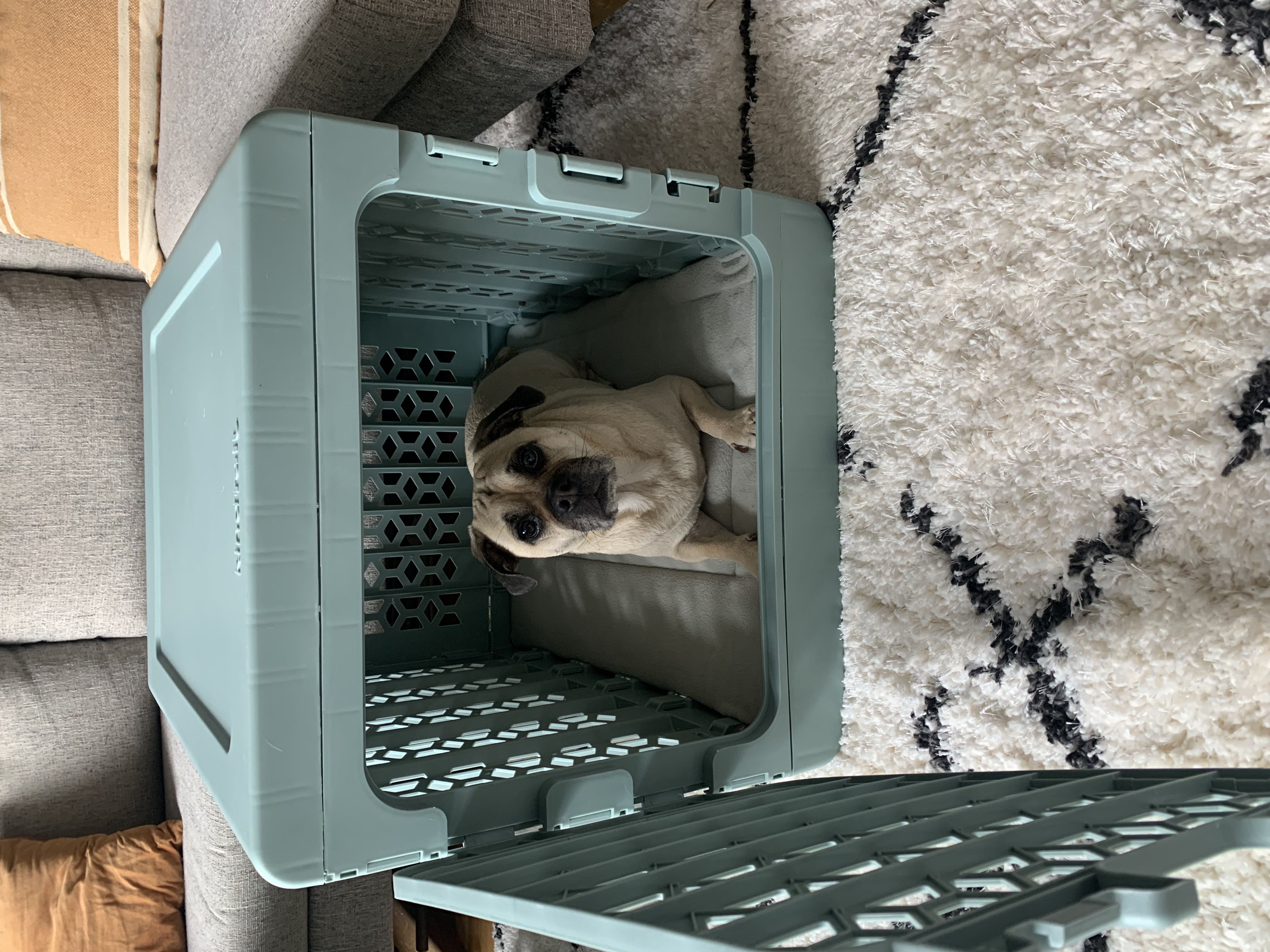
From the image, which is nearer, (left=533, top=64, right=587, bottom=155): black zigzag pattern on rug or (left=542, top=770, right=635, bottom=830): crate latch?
(left=542, top=770, right=635, bottom=830): crate latch

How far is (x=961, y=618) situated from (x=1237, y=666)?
15.1 inches

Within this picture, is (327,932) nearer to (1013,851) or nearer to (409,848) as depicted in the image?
(409,848)

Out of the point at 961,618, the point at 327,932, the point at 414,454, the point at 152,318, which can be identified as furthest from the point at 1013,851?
the point at 327,932

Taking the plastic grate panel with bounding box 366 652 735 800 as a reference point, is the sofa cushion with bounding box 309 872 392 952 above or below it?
below

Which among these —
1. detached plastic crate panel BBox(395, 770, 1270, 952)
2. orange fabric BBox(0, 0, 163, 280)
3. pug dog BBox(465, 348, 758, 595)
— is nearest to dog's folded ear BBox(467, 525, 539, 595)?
pug dog BBox(465, 348, 758, 595)

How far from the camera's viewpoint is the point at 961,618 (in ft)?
4.36

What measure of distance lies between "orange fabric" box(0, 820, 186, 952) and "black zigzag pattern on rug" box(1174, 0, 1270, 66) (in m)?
2.90

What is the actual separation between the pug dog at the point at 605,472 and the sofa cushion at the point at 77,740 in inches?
59.6

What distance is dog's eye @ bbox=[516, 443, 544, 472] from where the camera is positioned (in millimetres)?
1642

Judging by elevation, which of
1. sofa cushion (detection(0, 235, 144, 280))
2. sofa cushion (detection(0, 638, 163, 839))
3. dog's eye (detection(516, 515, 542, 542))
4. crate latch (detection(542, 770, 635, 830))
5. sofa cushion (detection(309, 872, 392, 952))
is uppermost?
sofa cushion (detection(0, 235, 144, 280))

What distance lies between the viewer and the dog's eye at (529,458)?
1.64 meters

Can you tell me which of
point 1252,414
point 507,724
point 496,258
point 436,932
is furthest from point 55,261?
point 1252,414

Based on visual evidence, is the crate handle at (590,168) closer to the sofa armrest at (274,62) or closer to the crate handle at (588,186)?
the crate handle at (588,186)

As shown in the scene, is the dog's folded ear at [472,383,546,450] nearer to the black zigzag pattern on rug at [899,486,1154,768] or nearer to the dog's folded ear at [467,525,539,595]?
the dog's folded ear at [467,525,539,595]
